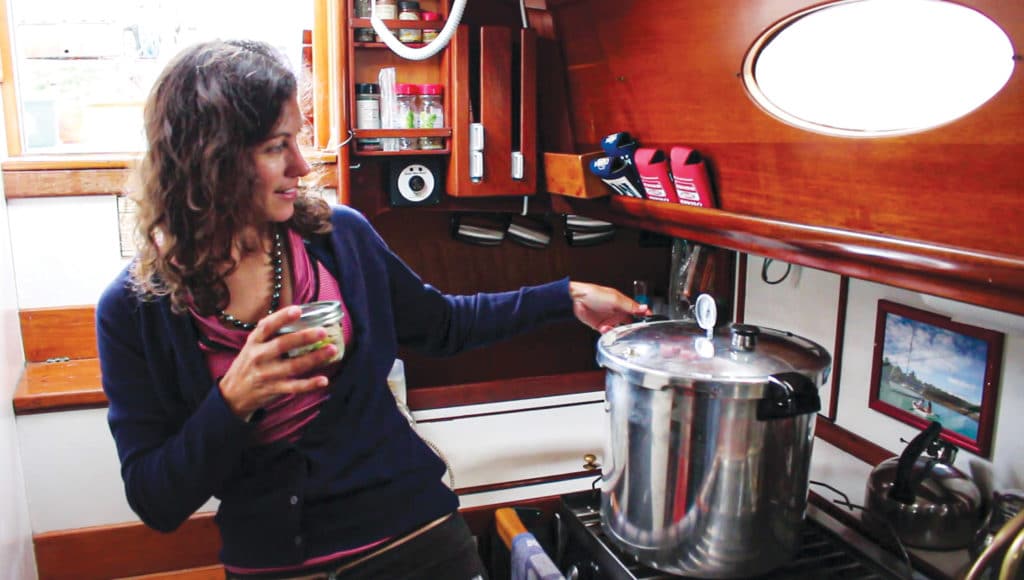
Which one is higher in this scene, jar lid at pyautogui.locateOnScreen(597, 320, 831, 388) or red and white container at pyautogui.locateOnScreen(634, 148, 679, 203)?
red and white container at pyautogui.locateOnScreen(634, 148, 679, 203)

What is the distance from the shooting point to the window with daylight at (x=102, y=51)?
2.11 metres

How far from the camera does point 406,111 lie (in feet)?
6.12

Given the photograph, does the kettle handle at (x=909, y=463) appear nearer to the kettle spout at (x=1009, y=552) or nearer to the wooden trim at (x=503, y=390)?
the kettle spout at (x=1009, y=552)

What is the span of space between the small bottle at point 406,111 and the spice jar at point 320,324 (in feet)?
2.85

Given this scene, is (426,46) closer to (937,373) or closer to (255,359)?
(255,359)

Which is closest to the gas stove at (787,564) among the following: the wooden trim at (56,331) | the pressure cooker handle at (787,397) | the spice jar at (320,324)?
the pressure cooker handle at (787,397)

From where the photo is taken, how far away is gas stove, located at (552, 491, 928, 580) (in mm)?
1214

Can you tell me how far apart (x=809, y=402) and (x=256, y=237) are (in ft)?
2.80

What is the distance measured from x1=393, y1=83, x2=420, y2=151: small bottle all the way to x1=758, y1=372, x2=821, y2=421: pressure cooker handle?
109cm

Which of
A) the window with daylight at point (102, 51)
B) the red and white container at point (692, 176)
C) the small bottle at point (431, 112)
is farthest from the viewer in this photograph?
the window with daylight at point (102, 51)

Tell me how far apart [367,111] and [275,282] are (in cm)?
74

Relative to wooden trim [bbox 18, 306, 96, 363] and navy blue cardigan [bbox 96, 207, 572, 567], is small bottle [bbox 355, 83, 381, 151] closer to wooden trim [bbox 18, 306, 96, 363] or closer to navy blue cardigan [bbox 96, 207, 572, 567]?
navy blue cardigan [bbox 96, 207, 572, 567]

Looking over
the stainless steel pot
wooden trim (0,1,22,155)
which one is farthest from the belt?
wooden trim (0,1,22,155)

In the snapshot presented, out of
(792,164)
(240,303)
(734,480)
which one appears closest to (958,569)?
(734,480)
